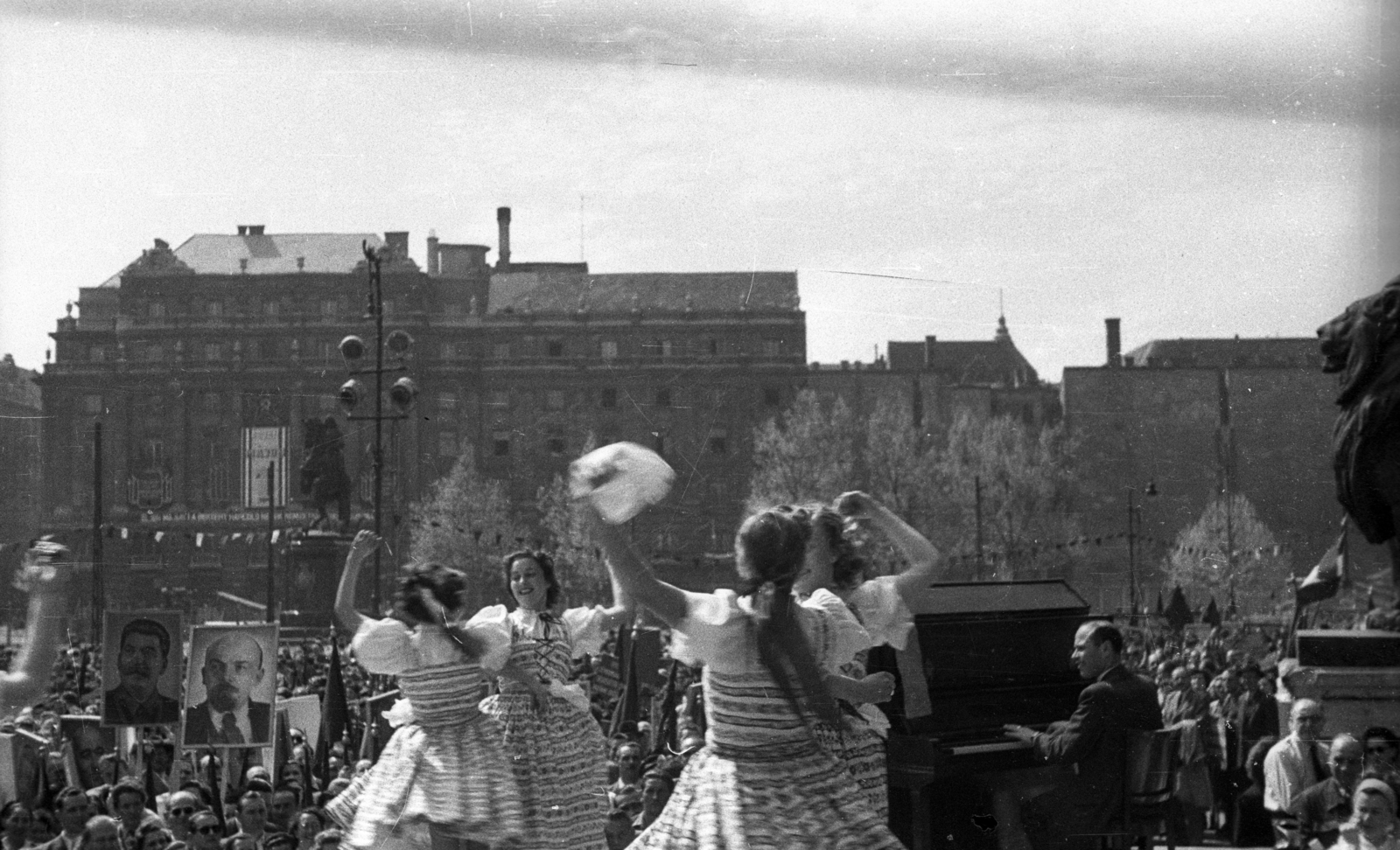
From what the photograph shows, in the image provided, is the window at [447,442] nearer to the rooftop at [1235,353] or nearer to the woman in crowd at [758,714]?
the rooftop at [1235,353]

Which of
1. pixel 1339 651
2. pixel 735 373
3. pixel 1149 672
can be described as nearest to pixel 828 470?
pixel 735 373

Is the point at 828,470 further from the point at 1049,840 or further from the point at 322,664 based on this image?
the point at 1049,840

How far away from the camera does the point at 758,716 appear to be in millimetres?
4156

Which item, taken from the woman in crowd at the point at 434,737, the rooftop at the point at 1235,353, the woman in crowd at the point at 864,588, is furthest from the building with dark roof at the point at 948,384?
the woman in crowd at the point at 864,588

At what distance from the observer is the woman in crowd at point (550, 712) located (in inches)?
248

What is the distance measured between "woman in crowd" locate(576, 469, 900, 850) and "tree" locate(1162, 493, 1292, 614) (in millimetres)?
10812

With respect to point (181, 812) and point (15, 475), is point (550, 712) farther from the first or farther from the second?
point (15, 475)

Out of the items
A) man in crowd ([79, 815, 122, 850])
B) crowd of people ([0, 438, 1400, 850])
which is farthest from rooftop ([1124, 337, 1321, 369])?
man in crowd ([79, 815, 122, 850])

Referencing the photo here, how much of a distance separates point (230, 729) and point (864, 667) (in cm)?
521

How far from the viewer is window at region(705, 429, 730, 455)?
42.2m

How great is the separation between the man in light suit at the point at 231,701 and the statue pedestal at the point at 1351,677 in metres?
5.76

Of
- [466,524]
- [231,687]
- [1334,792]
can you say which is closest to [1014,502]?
[466,524]

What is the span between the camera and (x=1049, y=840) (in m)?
6.86

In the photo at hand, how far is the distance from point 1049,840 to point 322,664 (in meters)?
14.8
